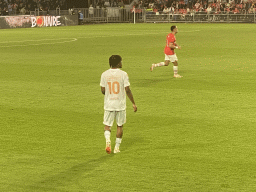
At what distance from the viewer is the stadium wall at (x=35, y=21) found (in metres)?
46.8

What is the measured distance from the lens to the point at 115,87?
23.9ft

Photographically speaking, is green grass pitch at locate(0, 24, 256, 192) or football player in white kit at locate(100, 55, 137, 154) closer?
green grass pitch at locate(0, 24, 256, 192)

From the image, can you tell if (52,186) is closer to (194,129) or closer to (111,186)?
(111,186)

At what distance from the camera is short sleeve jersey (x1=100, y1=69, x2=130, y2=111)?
23.9ft

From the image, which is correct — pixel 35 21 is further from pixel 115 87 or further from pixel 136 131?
pixel 115 87

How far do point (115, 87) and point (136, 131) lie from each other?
6.46ft

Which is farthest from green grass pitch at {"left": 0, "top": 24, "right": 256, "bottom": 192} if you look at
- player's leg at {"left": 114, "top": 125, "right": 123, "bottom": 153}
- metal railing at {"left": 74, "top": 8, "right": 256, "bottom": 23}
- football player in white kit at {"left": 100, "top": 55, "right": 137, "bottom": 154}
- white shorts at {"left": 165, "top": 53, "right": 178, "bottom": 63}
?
metal railing at {"left": 74, "top": 8, "right": 256, "bottom": 23}

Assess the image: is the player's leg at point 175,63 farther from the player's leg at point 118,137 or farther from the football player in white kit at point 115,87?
the football player in white kit at point 115,87

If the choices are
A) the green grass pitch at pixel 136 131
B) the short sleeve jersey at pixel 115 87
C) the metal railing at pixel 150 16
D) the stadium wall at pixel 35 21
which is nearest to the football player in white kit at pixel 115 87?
the short sleeve jersey at pixel 115 87

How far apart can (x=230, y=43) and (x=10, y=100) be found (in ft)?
61.3

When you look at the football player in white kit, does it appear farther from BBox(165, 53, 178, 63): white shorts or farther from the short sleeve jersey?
BBox(165, 53, 178, 63): white shorts

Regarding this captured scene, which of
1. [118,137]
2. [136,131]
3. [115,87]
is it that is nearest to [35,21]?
[136,131]

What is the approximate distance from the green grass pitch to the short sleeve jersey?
2.59 feet

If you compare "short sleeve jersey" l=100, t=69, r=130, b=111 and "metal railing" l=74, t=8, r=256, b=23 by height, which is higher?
"short sleeve jersey" l=100, t=69, r=130, b=111
